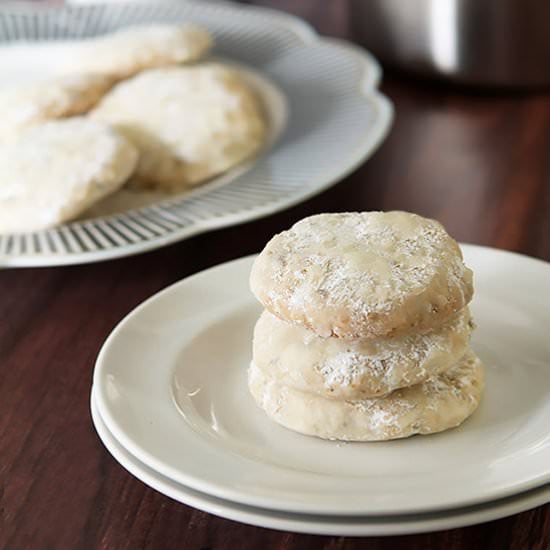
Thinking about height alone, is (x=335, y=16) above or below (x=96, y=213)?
below

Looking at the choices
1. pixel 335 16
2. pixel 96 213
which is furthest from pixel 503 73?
pixel 96 213

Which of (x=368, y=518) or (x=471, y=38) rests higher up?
(x=368, y=518)

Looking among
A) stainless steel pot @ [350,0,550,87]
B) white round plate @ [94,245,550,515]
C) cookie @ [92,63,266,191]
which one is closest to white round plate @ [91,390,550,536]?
white round plate @ [94,245,550,515]

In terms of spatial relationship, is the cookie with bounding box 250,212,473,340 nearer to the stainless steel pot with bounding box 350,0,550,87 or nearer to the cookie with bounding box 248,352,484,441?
the cookie with bounding box 248,352,484,441

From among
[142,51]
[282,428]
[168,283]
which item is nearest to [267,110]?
[142,51]

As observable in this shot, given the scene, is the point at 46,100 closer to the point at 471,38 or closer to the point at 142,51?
the point at 142,51

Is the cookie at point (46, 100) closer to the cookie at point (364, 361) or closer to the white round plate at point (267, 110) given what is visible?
the white round plate at point (267, 110)

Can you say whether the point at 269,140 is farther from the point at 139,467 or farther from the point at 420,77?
the point at 139,467
